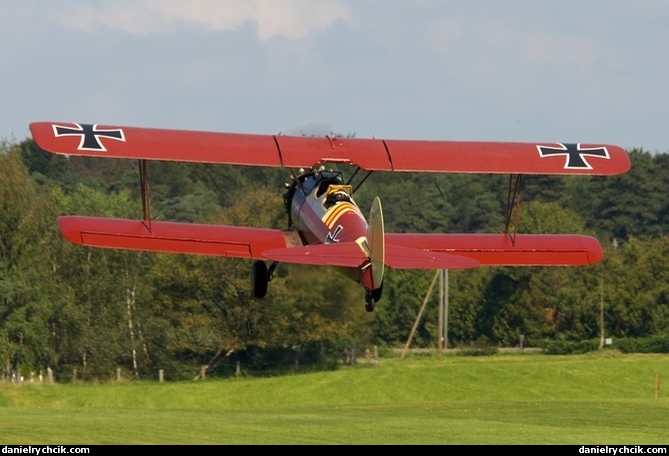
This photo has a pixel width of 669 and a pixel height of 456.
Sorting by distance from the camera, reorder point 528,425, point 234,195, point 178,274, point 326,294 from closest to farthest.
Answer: point 528,425 < point 326,294 < point 178,274 < point 234,195

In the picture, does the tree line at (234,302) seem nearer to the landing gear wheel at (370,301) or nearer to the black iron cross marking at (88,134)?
the black iron cross marking at (88,134)

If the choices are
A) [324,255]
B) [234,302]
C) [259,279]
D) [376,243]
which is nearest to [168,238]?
[259,279]

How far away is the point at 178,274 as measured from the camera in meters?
58.7

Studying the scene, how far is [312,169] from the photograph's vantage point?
81.4 ft

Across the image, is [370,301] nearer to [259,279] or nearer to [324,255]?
[324,255]

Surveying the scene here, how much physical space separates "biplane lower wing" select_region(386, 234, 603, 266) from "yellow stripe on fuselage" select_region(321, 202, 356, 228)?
2.81 meters

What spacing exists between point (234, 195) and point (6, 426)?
142ft

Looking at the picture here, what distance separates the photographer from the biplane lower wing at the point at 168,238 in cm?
2480

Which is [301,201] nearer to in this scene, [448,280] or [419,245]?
[419,245]

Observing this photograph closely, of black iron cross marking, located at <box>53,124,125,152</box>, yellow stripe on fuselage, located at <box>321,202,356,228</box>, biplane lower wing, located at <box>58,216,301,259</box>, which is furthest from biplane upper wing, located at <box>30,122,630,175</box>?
biplane lower wing, located at <box>58,216,301,259</box>

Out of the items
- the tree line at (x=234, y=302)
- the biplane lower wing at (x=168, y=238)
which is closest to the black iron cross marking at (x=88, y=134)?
the biplane lower wing at (x=168, y=238)

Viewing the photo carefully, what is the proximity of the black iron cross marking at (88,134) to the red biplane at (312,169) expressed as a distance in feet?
0.05

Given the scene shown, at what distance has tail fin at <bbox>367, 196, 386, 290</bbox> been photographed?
20.4 metres

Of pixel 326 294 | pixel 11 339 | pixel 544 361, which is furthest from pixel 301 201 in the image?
pixel 11 339
